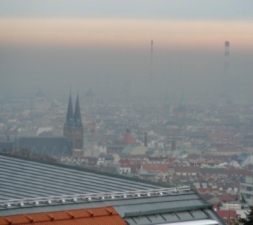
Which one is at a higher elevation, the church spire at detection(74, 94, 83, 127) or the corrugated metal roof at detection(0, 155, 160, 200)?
the corrugated metal roof at detection(0, 155, 160, 200)

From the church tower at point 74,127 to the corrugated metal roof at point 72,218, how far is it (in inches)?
2893

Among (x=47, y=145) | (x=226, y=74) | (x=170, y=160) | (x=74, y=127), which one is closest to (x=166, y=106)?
(x=226, y=74)

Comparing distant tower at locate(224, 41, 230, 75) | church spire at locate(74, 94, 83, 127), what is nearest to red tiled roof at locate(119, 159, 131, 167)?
church spire at locate(74, 94, 83, 127)

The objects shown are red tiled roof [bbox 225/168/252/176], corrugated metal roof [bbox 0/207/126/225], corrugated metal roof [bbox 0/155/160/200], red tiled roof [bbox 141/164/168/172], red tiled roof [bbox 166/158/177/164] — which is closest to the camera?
corrugated metal roof [bbox 0/207/126/225]

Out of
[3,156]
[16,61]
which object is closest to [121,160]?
[16,61]

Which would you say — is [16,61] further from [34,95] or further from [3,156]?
[3,156]

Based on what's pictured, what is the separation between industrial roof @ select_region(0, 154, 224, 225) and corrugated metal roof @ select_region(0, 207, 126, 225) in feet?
0.47

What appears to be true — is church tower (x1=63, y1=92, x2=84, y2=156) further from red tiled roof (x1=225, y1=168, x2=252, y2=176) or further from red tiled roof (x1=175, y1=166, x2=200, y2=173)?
red tiled roof (x1=225, y1=168, x2=252, y2=176)

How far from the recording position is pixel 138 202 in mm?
7375

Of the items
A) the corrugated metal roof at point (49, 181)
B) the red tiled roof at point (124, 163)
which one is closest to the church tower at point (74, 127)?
the red tiled roof at point (124, 163)

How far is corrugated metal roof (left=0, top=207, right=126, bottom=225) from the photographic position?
20.4 ft

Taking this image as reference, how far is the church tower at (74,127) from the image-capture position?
81.6 metres

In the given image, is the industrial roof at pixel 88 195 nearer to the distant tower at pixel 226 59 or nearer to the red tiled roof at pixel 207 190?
the red tiled roof at pixel 207 190

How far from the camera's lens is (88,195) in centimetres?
729
